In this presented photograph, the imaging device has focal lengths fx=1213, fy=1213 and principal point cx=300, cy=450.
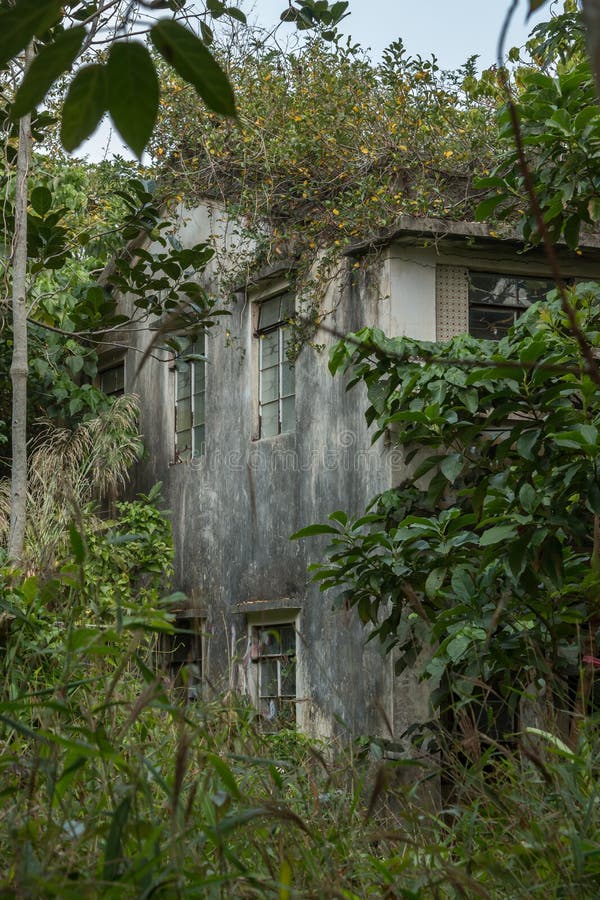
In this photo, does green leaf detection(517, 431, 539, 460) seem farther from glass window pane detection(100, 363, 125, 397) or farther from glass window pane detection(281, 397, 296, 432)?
glass window pane detection(100, 363, 125, 397)

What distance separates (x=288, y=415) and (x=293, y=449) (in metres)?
0.42

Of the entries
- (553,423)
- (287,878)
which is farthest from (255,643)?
(287,878)

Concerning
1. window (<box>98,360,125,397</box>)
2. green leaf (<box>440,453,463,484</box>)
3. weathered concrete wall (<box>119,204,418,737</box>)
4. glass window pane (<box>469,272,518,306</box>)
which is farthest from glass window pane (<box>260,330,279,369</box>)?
green leaf (<box>440,453,463,484</box>)

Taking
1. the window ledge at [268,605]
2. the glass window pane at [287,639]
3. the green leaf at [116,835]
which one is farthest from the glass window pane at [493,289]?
the green leaf at [116,835]

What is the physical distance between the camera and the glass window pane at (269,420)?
10.7m

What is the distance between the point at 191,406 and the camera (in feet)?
39.5

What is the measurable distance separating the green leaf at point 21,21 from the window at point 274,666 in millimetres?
8659

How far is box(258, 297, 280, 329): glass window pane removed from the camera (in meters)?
10.8

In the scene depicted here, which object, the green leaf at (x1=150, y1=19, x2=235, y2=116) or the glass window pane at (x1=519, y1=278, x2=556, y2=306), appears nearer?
the green leaf at (x1=150, y1=19, x2=235, y2=116)

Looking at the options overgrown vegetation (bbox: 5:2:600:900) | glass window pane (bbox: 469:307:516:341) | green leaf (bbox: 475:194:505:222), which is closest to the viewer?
overgrown vegetation (bbox: 5:2:600:900)

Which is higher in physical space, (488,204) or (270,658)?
(488,204)

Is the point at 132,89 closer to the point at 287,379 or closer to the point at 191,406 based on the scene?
the point at 287,379

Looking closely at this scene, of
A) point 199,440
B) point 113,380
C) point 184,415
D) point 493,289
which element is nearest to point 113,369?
point 113,380

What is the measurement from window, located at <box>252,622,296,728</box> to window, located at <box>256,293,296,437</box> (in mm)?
1769
